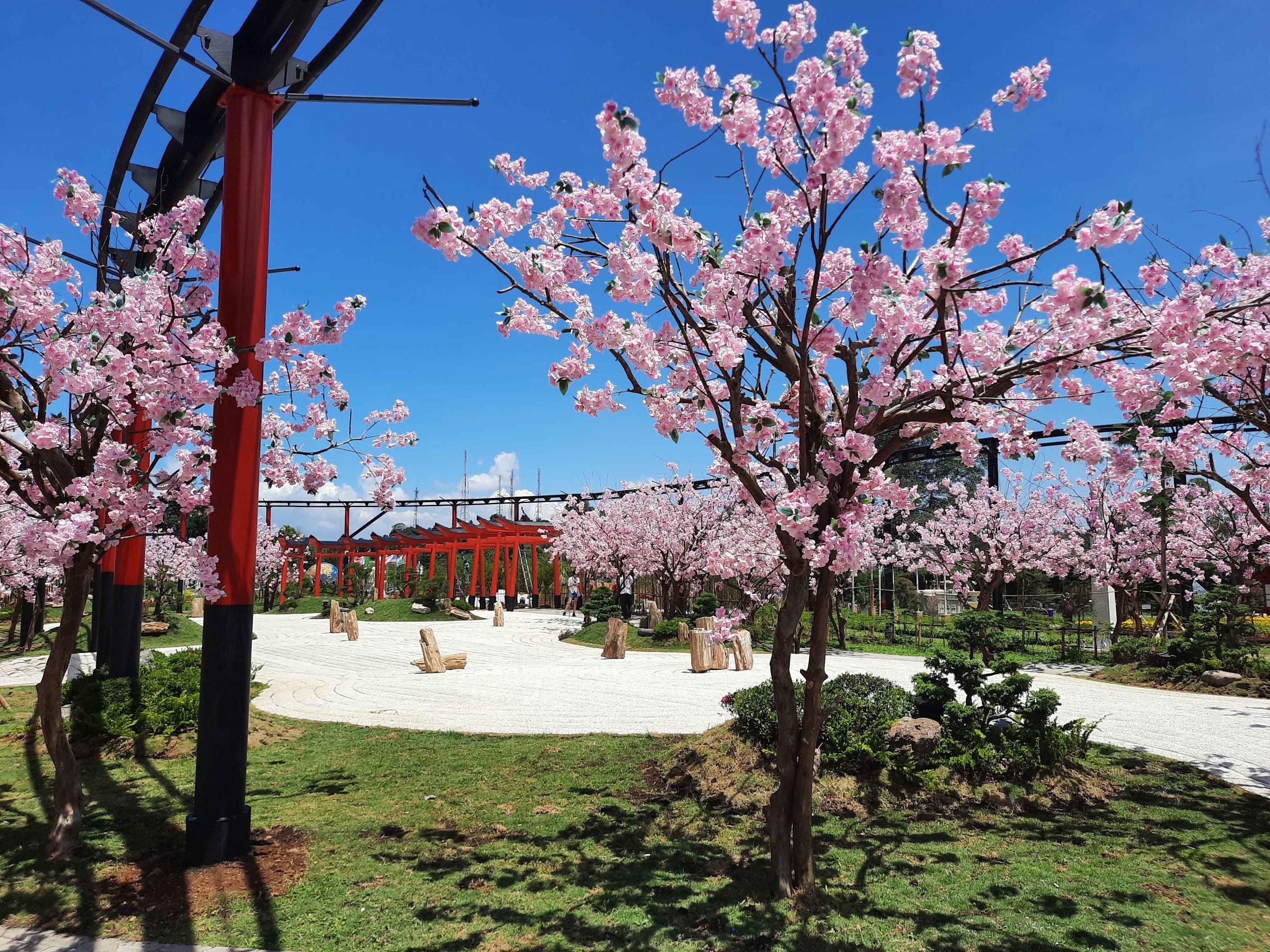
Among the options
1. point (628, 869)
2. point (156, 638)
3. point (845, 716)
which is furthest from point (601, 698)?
point (156, 638)

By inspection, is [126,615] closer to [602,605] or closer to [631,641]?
[631,641]

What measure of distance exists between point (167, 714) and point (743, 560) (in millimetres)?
7070

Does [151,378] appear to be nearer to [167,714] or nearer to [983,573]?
[167,714]

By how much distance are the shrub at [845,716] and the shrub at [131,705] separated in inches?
225

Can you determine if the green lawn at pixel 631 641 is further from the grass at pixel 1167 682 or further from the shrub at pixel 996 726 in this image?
the shrub at pixel 996 726

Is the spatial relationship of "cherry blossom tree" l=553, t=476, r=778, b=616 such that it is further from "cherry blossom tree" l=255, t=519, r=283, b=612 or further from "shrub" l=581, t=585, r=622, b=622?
"cherry blossom tree" l=255, t=519, r=283, b=612

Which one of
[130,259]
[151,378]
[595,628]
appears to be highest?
[130,259]

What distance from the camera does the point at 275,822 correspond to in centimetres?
565

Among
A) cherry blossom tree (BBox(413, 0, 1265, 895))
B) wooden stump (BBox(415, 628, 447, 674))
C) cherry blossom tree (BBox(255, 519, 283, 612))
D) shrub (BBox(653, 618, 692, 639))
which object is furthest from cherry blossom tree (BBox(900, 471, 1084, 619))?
cherry blossom tree (BBox(255, 519, 283, 612))

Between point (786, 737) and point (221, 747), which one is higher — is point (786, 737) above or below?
above

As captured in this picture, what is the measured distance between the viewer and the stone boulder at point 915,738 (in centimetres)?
655

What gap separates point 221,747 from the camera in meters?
4.87

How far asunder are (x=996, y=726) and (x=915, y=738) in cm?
83

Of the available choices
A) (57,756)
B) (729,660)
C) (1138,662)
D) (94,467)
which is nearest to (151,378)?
(94,467)
